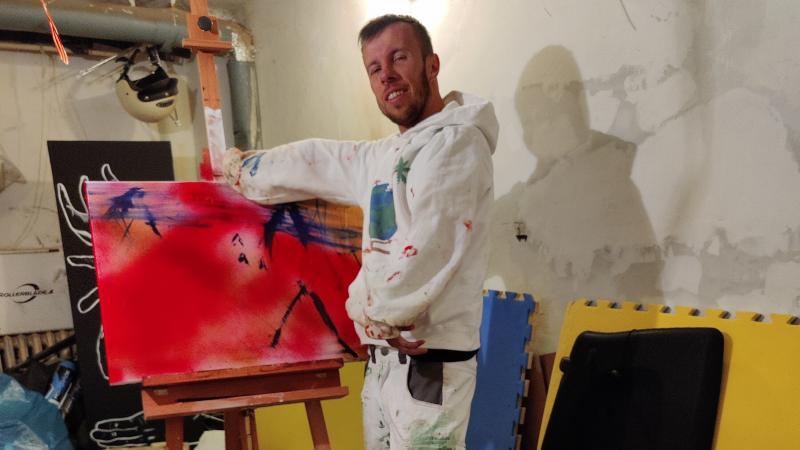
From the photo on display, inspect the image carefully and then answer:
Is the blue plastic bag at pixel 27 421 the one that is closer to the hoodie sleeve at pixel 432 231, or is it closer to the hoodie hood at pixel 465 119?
the hoodie sleeve at pixel 432 231

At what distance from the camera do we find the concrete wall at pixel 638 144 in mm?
1150

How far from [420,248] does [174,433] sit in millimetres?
797

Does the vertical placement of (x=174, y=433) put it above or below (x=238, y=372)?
below

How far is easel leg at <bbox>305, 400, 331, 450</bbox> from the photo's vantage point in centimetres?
145

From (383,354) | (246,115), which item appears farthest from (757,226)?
(246,115)

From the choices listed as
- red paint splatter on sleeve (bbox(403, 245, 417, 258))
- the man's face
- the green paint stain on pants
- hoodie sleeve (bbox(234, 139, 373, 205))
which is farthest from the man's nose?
the green paint stain on pants

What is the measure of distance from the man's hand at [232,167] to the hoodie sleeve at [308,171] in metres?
0.01

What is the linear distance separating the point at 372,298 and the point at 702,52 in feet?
2.98

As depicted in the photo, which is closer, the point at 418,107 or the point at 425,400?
the point at 425,400

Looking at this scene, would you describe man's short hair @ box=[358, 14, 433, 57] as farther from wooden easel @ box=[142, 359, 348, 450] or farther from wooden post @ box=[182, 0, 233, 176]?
wooden easel @ box=[142, 359, 348, 450]

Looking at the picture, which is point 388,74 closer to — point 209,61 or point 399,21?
point 399,21

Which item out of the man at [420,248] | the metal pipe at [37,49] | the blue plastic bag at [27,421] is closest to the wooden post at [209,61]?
the man at [420,248]

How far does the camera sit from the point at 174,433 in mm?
1369

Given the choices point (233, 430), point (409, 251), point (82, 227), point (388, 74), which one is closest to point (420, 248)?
point (409, 251)
